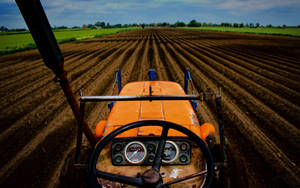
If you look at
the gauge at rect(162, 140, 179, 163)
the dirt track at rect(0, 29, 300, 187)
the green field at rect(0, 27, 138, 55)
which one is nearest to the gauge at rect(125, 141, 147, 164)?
the gauge at rect(162, 140, 179, 163)

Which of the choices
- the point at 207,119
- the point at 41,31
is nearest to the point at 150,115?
the point at 41,31

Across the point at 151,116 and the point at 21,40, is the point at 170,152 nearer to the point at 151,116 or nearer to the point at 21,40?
the point at 151,116

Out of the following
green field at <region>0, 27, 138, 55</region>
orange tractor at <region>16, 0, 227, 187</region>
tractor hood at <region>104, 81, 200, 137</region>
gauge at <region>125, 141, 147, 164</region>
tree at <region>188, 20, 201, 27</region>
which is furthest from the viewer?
tree at <region>188, 20, 201, 27</region>

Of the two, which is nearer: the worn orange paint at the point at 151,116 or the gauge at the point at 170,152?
the gauge at the point at 170,152

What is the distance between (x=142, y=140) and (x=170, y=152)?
32cm

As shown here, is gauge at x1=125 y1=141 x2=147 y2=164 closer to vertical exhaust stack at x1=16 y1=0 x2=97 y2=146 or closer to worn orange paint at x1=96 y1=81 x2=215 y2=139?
worn orange paint at x1=96 y1=81 x2=215 y2=139

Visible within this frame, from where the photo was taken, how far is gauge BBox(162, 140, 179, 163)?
1580mm

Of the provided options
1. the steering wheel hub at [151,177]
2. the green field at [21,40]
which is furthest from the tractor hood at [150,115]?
the green field at [21,40]

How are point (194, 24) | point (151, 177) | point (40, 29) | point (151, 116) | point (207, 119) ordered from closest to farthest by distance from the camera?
point (40, 29)
point (151, 177)
point (151, 116)
point (207, 119)
point (194, 24)

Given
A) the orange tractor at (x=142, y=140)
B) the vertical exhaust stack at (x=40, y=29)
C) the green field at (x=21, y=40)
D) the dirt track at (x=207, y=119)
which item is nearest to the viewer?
the vertical exhaust stack at (x=40, y=29)

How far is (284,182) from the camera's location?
2381 mm

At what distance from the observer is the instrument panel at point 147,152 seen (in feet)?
5.18

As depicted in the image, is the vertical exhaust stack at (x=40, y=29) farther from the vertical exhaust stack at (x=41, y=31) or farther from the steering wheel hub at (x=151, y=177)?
the steering wheel hub at (x=151, y=177)

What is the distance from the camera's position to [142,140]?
5.19 feet
